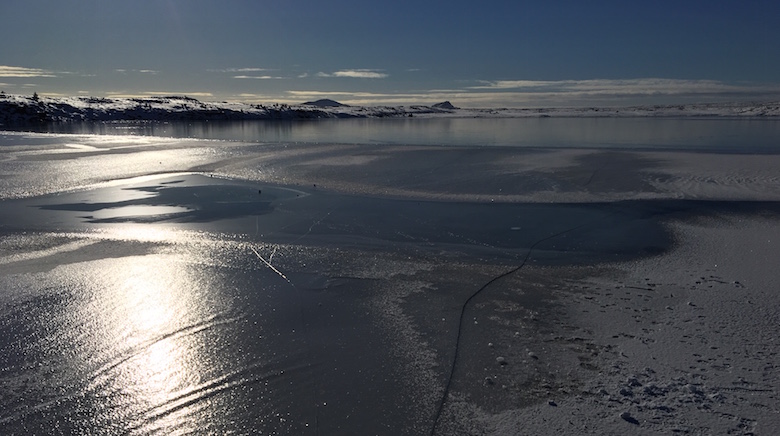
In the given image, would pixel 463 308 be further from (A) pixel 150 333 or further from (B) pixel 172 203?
(B) pixel 172 203

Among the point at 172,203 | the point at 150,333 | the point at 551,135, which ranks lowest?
the point at 150,333

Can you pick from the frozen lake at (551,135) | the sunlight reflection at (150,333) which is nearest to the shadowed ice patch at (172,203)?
the sunlight reflection at (150,333)

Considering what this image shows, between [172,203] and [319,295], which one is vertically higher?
[172,203]

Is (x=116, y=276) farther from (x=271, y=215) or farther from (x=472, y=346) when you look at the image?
(x=472, y=346)

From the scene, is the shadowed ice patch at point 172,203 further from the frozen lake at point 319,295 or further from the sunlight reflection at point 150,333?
the sunlight reflection at point 150,333

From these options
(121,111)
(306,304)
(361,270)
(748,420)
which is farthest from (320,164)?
(121,111)

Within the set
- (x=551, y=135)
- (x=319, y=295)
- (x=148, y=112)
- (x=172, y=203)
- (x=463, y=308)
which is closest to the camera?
(x=463, y=308)

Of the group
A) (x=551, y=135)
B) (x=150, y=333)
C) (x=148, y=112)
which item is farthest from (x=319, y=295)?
(x=148, y=112)

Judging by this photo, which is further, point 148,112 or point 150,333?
point 148,112
